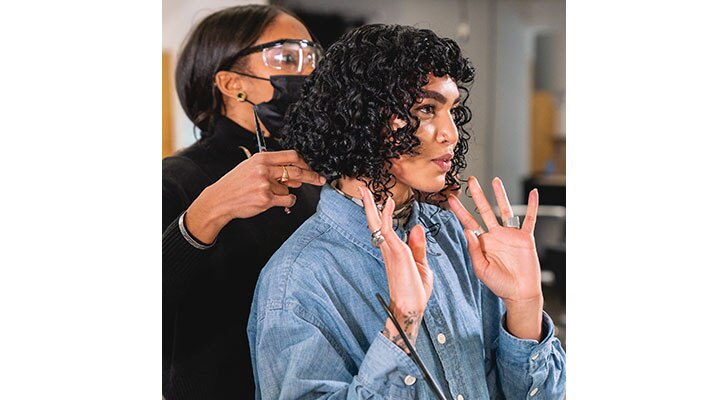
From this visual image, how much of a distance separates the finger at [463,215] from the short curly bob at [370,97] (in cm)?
10

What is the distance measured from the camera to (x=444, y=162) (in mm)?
1048

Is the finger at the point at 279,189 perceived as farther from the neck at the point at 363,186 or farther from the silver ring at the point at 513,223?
the silver ring at the point at 513,223

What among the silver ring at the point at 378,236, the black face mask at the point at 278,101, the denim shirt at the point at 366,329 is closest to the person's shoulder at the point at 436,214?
the denim shirt at the point at 366,329

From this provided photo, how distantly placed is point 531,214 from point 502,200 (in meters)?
0.05

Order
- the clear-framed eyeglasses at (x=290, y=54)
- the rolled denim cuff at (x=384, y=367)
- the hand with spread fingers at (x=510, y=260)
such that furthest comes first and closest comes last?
the clear-framed eyeglasses at (x=290, y=54) < the hand with spread fingers at (x=510, y=260) < the rolled denim cuff at (x=384, y=367)

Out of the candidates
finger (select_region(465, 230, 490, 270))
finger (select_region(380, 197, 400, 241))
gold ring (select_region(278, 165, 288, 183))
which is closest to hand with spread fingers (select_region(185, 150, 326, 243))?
gold ring (select_region(278, 165, 288, 183))

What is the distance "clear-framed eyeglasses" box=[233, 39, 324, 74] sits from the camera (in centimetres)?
118

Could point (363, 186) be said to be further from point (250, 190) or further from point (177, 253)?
point (177, 253)

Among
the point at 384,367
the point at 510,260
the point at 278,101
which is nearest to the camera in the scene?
the point at 384,367

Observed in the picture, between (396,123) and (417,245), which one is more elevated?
(396,123)

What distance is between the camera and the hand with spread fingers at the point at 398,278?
3.20 feet

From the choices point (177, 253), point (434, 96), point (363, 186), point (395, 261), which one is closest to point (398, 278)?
point (395, 261)
